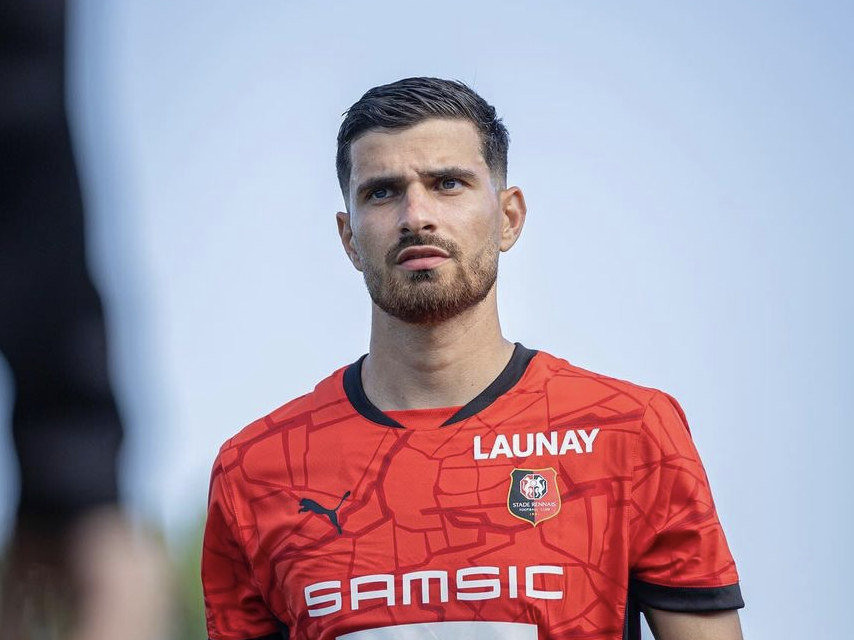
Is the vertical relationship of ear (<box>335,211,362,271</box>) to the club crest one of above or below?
above

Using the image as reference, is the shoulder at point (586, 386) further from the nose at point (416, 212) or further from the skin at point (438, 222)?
the nose at point (416, 212)

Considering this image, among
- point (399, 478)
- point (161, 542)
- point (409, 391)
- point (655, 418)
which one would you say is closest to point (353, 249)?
point (409, 391)

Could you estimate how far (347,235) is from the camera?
374 centimetres

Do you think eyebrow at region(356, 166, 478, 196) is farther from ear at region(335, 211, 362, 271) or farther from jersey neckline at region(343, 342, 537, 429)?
jersey neckline at region(343, 342, 537, 429)

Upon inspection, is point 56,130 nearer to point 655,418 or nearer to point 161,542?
point 161,542

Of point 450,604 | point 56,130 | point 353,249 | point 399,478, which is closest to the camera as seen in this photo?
point 56,130

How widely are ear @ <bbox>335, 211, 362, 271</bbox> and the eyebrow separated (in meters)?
0.22

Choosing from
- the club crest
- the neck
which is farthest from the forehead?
the club crest

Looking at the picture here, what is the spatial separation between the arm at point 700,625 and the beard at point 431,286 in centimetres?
105

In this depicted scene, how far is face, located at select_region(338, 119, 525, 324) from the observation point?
333 cm

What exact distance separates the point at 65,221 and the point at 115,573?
243 mm

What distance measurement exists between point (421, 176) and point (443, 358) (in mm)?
553

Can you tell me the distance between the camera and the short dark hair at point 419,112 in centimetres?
352

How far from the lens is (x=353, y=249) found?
369cm
